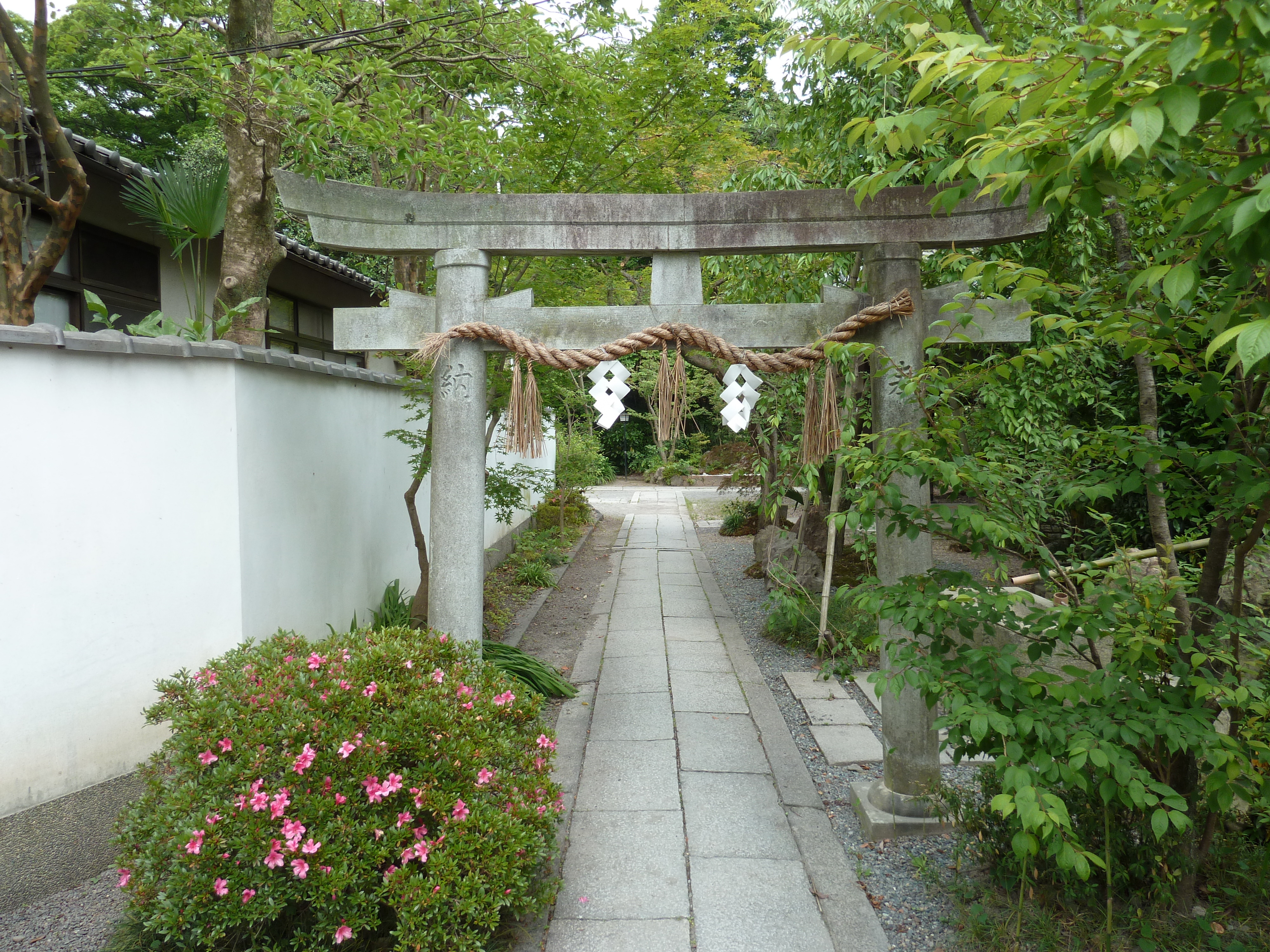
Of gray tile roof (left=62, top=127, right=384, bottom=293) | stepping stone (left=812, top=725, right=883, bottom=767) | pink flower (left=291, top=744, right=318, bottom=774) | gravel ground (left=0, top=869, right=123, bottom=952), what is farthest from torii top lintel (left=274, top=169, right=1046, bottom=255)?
gravel ground (left=0, top=869, right=123, bottom=952)

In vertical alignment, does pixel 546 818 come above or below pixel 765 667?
above

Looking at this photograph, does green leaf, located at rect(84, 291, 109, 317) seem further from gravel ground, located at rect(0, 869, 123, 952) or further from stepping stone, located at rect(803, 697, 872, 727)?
stepping stone, located at rect(803, 697, 872, 727)

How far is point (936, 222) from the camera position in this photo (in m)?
3.25

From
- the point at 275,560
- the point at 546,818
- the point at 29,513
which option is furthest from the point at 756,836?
the point at 29,513

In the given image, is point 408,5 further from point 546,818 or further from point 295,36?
point 546,818

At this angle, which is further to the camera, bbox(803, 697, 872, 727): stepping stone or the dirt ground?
the dirt ground

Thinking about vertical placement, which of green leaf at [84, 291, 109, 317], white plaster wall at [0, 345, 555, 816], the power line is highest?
the power line

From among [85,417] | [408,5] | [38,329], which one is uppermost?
[408,5]

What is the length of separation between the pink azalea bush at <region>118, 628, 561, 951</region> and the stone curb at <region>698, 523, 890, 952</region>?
3.39 ft

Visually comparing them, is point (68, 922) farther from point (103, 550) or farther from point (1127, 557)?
point (1127, 557)

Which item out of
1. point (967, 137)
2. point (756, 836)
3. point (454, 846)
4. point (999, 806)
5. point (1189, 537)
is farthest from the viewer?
point (1189, 537)

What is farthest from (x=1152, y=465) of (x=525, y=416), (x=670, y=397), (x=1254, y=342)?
(x=525, y=416)

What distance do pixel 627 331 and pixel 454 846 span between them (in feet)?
7.01

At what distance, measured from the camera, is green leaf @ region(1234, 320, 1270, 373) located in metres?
1.16
